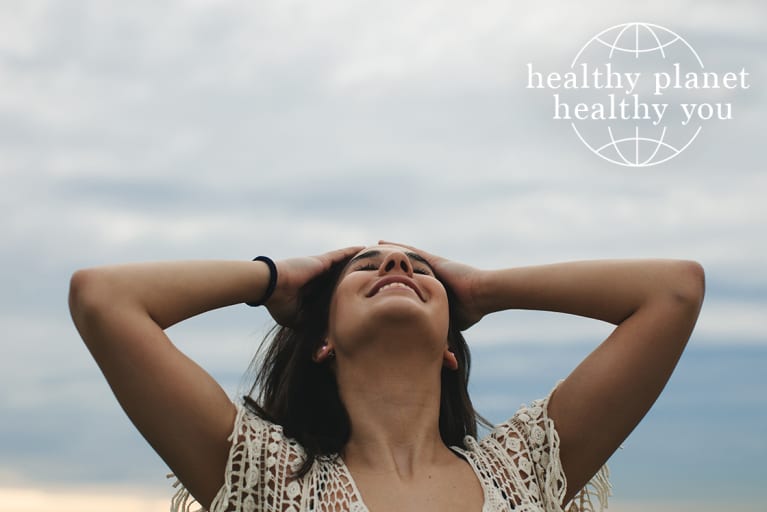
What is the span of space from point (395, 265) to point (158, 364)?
38.6 inches

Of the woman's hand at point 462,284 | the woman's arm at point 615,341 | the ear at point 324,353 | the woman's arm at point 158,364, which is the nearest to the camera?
the woman's arm at point 158,364

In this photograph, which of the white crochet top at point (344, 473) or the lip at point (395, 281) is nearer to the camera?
the white crochet top at point (344, 473)

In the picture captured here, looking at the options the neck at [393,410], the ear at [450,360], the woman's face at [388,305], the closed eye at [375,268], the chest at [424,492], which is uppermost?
the closed eye at [375,268]

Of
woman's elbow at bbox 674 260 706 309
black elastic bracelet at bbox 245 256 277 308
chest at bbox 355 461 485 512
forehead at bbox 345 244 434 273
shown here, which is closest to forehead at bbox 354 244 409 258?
forehead at bbox 345 244 434 273

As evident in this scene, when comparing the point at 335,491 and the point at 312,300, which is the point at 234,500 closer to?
the point at 335,491

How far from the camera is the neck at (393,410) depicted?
3537 mm

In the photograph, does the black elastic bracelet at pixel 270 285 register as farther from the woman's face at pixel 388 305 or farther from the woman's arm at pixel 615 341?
the woman's arm at pixel 615 341

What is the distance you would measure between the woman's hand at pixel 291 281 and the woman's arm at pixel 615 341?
34.1 inches

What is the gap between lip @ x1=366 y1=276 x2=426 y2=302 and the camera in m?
3.66

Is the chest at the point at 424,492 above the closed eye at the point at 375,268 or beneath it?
beneath

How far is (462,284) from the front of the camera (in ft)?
13.1

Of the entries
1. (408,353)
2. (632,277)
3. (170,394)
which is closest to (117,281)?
(170,394)

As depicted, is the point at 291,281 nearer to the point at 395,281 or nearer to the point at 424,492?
the point at 395,281

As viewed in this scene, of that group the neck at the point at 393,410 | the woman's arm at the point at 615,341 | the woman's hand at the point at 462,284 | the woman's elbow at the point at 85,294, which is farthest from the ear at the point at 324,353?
the woman's elbow at the point at 85,294
